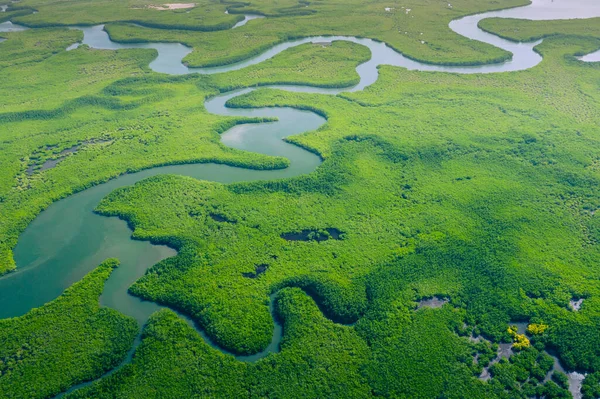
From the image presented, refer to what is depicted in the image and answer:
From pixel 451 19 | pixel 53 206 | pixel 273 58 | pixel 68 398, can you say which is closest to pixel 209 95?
pixel 273 58

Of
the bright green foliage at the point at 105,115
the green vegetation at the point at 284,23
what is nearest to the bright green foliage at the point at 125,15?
the green vegetation at the point at 284,23

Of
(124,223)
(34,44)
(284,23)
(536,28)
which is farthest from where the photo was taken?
(284,23)

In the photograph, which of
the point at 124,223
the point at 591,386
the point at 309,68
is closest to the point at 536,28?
the point at 309,68

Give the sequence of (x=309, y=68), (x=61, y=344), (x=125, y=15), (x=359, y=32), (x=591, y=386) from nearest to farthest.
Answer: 1. (x=591, y=386)
2. (x=61, y=344)
3. (x=309, y=68)
4. (x=359, y=32)
5. (x=125, y=15)

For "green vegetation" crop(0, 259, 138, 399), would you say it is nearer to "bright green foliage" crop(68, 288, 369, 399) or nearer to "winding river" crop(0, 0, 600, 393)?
"winding river" crop(0, 0, 600, 393)

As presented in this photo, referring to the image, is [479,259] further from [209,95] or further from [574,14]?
[574,14]

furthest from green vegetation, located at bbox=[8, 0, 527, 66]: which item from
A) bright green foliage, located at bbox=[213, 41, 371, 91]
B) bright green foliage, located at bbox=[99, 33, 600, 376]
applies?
bright green foliage, located at bbox=[99, 33, 600, 376]

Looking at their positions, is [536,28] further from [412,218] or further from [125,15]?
[125,15]
